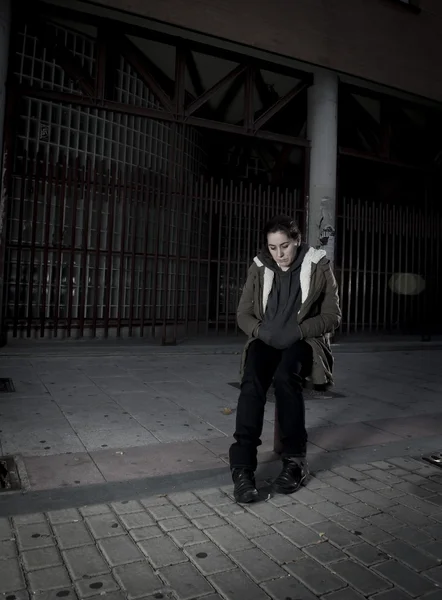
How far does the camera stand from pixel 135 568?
A: 2.19m

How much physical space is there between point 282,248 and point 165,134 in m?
8.60

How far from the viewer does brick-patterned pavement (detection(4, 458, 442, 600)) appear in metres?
2.07

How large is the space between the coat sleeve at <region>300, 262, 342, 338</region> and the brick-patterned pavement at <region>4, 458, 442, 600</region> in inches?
38.8

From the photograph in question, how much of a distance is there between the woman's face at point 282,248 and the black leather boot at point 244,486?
129cm

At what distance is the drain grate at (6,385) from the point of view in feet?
17.8

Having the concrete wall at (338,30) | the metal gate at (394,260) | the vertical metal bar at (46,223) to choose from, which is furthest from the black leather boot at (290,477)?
the concrete wall at (338,30)

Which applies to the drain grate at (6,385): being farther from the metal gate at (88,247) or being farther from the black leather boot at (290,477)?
the black leather boot at (290,477)

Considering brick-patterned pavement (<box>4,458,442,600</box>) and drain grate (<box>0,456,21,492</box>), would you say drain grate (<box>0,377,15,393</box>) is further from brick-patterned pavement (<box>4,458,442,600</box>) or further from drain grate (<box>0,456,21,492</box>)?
brick-patterned pavement (<box>4,458,442,600</box>)

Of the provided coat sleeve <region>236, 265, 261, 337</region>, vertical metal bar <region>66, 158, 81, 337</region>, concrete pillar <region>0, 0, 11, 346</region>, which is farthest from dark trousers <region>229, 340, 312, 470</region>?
concrete pillar <region>0, 0, 11, 346</region>

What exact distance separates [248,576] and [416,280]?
1090 cm

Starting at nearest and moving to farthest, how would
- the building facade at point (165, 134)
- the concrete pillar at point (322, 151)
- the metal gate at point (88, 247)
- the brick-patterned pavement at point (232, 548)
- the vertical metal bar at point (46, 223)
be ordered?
the brick-patterned pavement at point (232, 548) < the vertical metal bar at point (46, 223) < the metal gate at point (88, 247) < the building facade at point (165, 134) < the concrete pillar at point (322, 151)

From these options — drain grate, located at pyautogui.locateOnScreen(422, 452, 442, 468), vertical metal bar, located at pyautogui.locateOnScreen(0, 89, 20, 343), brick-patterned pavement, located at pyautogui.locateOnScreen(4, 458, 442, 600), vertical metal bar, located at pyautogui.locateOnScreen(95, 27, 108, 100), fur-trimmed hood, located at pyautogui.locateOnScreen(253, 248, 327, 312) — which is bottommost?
brick-patterned pavement, located at pyautogui.locateOnScreen(4, 458, 442, 600)

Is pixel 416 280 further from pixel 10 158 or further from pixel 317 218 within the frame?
pixel 10 158

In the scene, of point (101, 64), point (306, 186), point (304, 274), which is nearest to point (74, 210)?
point (101, 64)
